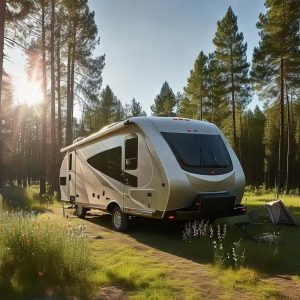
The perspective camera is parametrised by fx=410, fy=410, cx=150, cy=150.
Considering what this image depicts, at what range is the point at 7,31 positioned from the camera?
1708 cm

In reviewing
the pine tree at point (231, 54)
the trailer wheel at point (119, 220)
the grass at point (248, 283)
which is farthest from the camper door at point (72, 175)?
the pine tree at point (231, 54)

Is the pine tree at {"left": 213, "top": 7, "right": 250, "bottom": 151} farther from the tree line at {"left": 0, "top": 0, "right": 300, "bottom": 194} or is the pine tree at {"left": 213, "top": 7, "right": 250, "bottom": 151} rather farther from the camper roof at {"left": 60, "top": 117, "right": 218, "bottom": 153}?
the camper roof at {"left": 60, "top": 117, "right": 218, "bottom": 153}

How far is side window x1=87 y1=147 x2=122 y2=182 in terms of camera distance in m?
11.8

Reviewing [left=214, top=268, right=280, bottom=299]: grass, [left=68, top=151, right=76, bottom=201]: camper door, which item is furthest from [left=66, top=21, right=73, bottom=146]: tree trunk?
[left=214, top=268, right=280, bottom=299]: grass

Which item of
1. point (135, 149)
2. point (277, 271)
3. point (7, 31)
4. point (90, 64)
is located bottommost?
point (277, 271)

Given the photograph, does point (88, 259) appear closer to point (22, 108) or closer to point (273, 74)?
point (273, 74)

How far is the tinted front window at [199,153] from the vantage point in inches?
397

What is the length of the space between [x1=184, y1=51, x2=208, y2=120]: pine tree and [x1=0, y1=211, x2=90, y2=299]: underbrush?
39127 mm

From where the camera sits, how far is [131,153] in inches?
439

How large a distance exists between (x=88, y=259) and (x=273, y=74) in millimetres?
27723

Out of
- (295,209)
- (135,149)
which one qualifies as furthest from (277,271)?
(295,209)

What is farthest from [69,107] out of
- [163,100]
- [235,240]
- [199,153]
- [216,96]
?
[163,100]

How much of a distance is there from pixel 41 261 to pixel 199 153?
17.6 ft

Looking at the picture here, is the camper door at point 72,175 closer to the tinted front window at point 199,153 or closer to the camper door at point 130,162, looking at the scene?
the camper door at point 130,162
